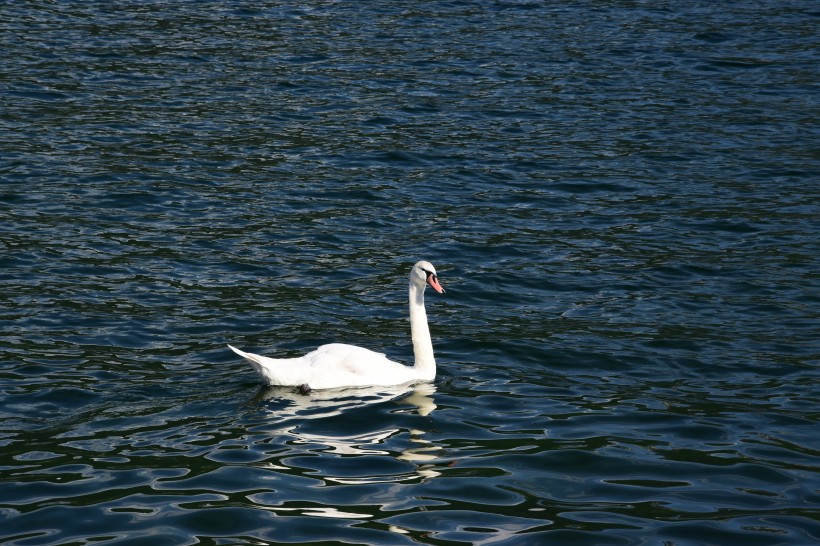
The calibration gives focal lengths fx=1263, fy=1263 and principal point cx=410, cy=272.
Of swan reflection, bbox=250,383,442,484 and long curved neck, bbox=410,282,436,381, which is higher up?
long curved neck, bbox=410,282,436,381

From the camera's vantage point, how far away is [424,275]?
486 inches

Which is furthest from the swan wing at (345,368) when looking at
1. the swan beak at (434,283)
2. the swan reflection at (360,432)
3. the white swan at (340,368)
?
the swan beak at (434,283)

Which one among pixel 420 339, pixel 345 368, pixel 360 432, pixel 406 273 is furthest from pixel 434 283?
pixel 406 273

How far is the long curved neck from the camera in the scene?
39.9 feet

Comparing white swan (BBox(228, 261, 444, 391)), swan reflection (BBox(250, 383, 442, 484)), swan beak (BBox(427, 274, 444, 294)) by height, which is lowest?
swan reflection (BBox(250, 383, 442, 484))

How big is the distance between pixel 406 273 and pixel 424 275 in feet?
10.9

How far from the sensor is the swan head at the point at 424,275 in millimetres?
12211

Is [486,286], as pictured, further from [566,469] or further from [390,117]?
[390,117]

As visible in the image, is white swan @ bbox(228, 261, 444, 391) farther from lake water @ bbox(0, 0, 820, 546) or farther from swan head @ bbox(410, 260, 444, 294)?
lake water @ bbox(0, 0, 820, 546)

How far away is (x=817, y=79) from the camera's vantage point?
2575 cm

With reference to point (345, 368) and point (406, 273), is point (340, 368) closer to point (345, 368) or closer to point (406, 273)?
point (345, 368)

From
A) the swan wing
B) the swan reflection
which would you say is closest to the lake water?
the swan reflection

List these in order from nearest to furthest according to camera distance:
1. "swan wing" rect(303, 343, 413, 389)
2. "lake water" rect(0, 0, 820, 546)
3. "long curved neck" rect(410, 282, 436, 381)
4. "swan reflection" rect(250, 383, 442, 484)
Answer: "lake water" rect(0, 0, 820, 546)
"swan reflection" rect(250, 383, 442, 484)
"swan wing" rect(303, 343, 413, 389)
"long curved neck" rect(410, 282, 436, 381)

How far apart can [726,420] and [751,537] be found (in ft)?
8.37
